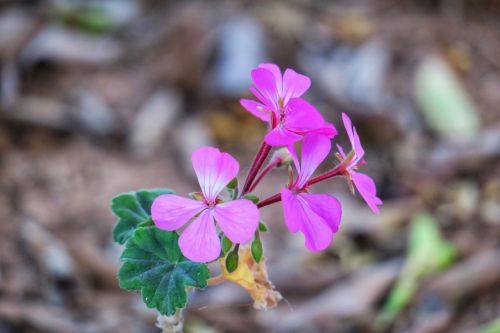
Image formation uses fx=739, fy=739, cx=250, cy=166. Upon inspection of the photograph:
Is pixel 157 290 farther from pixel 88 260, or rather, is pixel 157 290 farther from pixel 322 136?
pixel 88 260

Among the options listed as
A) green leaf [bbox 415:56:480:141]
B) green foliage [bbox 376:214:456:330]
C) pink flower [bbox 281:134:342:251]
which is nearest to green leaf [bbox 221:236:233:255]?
pink flower [bbox 281:134:342:251]

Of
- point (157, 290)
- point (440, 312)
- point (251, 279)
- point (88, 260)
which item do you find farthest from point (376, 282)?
point (157, 290)

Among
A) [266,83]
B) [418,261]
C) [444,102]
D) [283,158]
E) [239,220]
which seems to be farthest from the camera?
[444,102]

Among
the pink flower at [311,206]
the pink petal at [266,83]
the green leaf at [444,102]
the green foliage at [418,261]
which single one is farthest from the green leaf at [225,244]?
the green leaf at [444,102]

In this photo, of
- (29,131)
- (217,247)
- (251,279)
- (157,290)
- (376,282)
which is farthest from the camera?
(29,131)

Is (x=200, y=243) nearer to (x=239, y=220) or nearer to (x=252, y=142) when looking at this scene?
(x=239, y=220)

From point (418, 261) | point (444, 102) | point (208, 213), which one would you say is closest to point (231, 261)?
point (208, 213)
